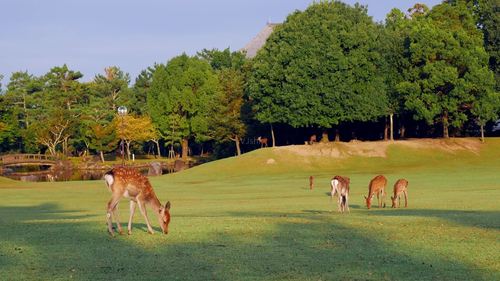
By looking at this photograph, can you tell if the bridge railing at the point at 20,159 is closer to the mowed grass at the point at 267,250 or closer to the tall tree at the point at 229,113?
the tall tree at the point at 229,113

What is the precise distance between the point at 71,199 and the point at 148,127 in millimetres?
71682

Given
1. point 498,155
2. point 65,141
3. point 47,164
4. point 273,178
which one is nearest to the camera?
point 273,178

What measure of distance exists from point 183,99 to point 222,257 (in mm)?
98265

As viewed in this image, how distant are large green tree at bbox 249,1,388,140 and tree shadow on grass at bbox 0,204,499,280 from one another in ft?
193

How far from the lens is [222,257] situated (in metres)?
13.9

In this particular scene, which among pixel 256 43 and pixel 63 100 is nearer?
pixel 63 100

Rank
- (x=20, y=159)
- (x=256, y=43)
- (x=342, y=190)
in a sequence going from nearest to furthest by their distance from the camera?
(x=342, y=190) → (x=20, y=159) → (x=256, y=43)

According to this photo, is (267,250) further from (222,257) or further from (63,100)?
(63,100)

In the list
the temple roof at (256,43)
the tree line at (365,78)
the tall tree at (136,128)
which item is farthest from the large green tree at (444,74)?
the temple roof at (256,43)

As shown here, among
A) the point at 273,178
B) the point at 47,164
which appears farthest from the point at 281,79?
the point at 47,164

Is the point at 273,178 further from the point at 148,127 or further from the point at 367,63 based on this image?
the point at 148,127

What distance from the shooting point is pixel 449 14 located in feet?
283

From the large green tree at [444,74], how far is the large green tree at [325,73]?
12.0 feet

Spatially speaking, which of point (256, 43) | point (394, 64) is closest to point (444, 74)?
point (394, 64)
